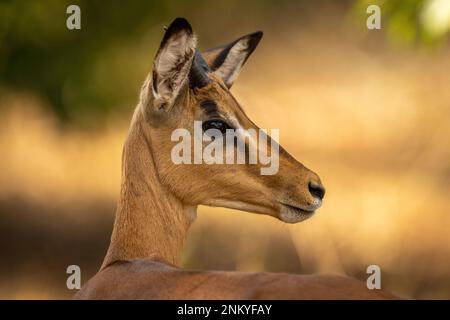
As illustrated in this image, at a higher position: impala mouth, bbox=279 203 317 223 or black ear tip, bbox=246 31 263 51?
black ear tip, bbox=246 31 263 51

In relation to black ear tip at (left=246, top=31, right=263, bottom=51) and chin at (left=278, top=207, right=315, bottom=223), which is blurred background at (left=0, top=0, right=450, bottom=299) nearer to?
black ear tip at (left=246, top=31, right=263, bottom=51)

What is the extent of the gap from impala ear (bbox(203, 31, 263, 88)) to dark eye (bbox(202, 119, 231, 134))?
606mm

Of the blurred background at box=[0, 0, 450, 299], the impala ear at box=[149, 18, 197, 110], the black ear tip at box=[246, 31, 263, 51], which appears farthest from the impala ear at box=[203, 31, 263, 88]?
the blurred background at box=[0, 0, 450, 299]

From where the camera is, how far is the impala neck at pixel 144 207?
6.50 metres

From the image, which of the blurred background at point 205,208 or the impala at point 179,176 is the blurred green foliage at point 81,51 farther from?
the impala at point 179,176

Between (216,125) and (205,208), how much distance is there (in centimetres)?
662

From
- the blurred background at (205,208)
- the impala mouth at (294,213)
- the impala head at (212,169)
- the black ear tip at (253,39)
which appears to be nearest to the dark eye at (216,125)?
the impala head at (212,169)

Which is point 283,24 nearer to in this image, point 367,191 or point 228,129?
point 367,191

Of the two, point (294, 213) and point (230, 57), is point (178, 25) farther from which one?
point (294, 213)

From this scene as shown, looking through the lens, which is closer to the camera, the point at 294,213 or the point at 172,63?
the point at 172,63

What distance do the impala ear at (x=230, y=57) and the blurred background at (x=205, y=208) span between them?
4996 millimetres

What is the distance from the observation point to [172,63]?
21.1 ft

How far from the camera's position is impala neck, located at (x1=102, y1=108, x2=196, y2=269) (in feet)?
21.3

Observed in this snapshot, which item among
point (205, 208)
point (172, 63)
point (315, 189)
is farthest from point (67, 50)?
point (315, 189)
